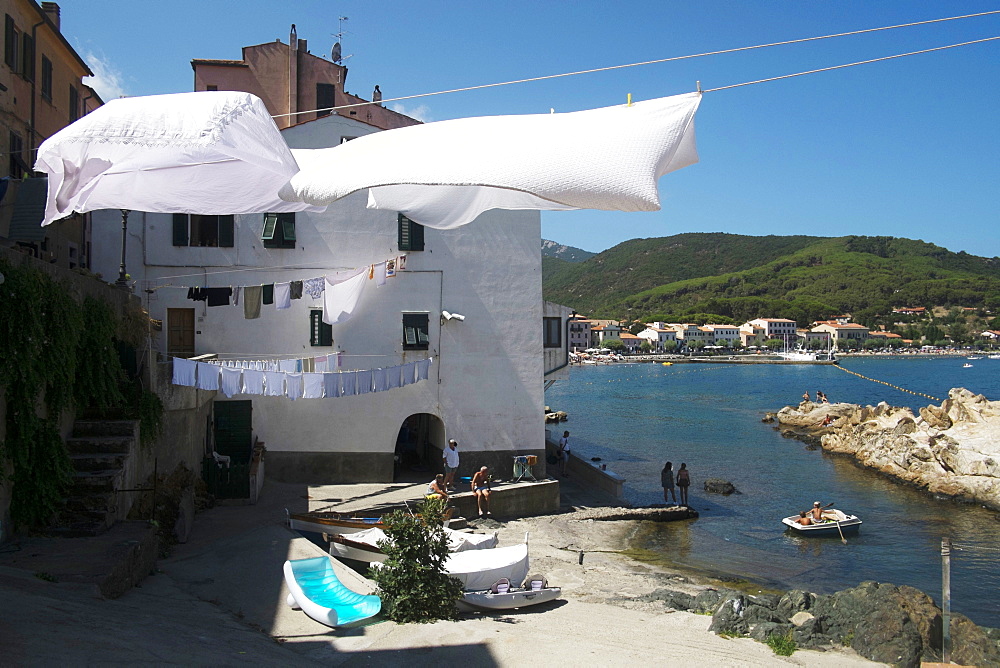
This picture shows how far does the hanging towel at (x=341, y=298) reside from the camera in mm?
19250

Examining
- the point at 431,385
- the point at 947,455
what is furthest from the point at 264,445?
the point at 947,455

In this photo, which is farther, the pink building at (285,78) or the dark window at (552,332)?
the pink building at (285,78)

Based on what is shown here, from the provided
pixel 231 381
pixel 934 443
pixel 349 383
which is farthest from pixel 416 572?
pixel 934 443

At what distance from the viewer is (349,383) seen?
18406 millimetres

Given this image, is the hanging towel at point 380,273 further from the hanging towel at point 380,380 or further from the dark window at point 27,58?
the dark window at point 27,58

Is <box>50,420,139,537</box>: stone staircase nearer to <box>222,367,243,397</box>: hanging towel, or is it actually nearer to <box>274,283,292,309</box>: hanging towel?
<box>222,367,243,397</box>: hanging towel

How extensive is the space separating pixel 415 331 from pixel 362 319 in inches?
60.2

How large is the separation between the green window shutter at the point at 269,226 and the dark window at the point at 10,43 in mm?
7023

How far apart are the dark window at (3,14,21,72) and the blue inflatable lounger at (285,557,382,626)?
1521 cm

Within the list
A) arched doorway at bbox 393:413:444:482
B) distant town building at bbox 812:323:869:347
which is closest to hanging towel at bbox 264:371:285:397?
arched doorway at bbox 393:413:444:482

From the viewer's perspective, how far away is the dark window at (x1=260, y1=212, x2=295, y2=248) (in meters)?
20.0

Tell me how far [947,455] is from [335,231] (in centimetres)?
2833

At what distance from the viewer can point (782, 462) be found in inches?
1544

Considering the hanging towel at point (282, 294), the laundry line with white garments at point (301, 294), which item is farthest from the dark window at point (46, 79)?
the hanging towel at point (282, 294)
